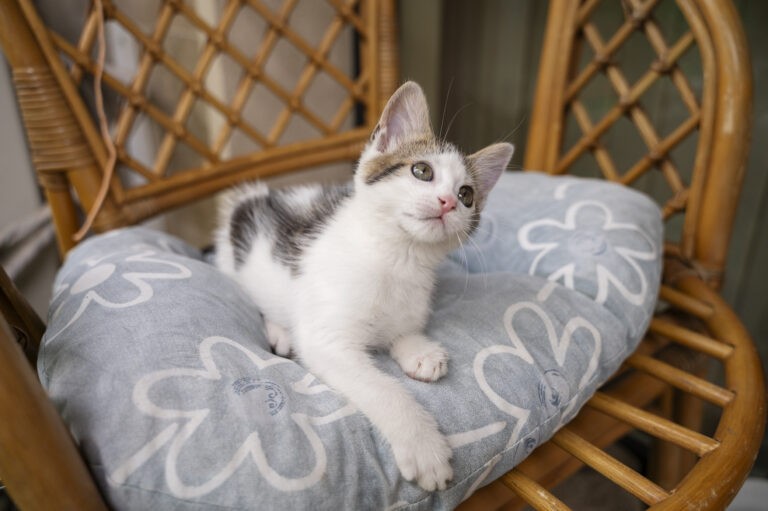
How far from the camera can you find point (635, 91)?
1.14 meters

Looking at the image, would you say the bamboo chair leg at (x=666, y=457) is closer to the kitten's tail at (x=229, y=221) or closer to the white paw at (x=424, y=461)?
the white paw at (x=424, y=461)

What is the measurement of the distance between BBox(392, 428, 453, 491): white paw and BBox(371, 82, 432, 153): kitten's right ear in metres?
0.43

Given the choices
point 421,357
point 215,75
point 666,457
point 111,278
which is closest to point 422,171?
point 421,357

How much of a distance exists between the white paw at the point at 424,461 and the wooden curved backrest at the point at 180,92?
81 cm

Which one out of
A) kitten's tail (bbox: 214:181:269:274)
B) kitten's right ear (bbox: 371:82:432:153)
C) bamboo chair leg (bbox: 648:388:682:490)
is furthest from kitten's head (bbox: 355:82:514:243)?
bamboo chair leg (bbox: 648:388:682:490)

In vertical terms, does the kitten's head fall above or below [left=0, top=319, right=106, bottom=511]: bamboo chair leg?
above

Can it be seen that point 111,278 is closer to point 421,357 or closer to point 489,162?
point 421,357

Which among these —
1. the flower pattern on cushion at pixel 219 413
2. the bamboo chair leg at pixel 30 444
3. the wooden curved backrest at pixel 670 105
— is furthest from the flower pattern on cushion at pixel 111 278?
the wooden curved backrest at pixel 670 105

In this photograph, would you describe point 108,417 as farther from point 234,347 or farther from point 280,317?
point 280,317

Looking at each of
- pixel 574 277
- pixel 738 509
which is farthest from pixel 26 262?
pixel 738 509

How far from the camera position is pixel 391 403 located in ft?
1.90

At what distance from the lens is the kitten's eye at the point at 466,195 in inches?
27.8

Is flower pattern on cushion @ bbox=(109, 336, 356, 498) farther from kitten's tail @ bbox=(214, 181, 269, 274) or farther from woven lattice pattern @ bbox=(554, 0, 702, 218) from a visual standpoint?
woven lattice pattern @ bbox=(554, 0, 702, 218)

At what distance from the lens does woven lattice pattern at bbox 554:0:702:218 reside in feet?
3.52
